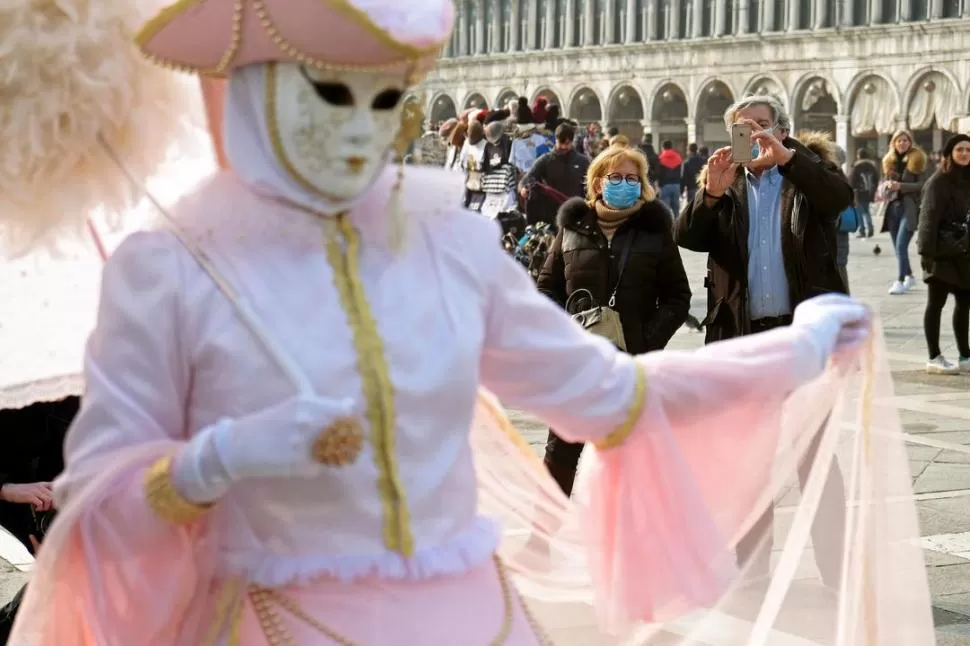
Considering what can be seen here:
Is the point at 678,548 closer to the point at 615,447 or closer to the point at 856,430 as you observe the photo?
the point at 615,447

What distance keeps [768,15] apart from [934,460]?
4995 centimetres

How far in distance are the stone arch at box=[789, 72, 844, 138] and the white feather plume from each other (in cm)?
5161

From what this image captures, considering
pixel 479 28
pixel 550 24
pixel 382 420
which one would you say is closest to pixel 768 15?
pixel 550 24

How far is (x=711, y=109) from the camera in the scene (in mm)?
58406

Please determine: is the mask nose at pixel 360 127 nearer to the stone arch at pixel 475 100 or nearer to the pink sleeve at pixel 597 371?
the pink sleeve at pixel 597 371

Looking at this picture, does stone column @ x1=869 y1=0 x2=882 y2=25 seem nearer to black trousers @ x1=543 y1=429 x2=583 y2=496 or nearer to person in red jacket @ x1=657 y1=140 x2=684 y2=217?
person in red jacket @ x1=657 y1=140 x2=684 y2=217

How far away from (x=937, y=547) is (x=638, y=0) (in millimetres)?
57420

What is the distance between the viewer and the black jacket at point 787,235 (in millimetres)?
5254

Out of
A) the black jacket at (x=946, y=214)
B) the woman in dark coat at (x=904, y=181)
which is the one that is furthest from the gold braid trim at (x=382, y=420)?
the woman in dark coat at (x=904, y=181)

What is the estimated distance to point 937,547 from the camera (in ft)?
19.2

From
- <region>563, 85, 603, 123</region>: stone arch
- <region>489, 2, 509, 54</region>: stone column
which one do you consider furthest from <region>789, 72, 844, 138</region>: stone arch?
<region>489, 2, 509, 54</region>: stone column

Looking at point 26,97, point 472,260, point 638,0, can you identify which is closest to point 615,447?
point 472,260

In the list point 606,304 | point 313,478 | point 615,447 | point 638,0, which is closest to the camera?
point 313,478

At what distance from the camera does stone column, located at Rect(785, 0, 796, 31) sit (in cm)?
5450
